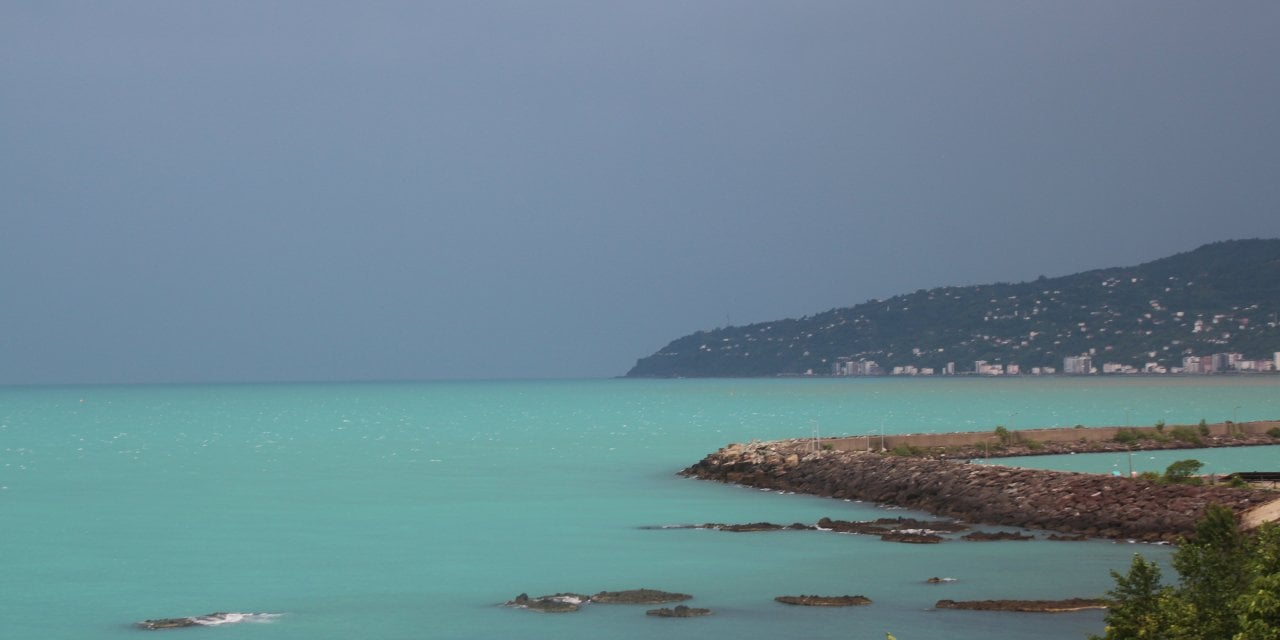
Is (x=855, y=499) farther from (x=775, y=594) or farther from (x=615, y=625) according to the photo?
(x=615, y=625)

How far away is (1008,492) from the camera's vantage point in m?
37.1

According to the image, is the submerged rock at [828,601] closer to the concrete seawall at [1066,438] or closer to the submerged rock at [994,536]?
the submerged rock at [994,536]

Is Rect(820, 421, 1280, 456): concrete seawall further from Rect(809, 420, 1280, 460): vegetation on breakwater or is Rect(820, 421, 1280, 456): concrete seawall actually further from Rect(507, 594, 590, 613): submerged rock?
Rect(507, 594, 590, 613): submerged rock

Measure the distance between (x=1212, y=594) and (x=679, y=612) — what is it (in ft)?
35.5

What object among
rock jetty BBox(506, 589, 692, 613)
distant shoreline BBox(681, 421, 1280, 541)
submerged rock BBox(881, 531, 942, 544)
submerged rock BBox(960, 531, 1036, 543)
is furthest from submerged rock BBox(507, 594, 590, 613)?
distant shoreline BBox(681, 421, 1280, 541)

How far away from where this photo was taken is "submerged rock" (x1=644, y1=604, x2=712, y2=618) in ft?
77.9

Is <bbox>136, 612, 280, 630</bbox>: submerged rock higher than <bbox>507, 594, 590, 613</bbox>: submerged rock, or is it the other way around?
<bbox>507, 594, 590, 613</bbox>: submerged rock

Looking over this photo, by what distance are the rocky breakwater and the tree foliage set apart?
16.5 metres

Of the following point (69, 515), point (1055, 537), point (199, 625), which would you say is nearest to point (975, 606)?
point (1055, 537)

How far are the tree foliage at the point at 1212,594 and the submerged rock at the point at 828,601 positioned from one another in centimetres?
963

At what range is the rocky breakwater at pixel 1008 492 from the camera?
106 ft

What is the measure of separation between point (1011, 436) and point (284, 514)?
2871 centimetres

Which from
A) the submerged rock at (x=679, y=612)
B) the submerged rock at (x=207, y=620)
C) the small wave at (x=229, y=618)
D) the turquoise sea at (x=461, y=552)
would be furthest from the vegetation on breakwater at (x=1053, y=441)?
the submerged rock at (x=207, y=620)

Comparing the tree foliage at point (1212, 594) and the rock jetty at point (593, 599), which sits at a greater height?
the tree foliage at point (1212, 594)
